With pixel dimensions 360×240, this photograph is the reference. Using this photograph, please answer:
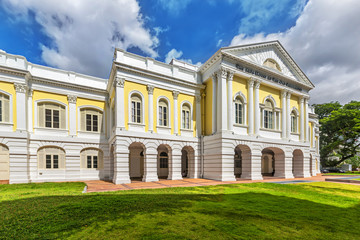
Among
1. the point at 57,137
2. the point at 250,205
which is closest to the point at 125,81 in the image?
the point at 57,137

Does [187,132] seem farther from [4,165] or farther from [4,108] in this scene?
[4,165]

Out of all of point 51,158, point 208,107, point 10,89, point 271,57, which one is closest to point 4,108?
point 10,89

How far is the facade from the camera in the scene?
1620 cm

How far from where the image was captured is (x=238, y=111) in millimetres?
19125

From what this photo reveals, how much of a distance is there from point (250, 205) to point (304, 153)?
19.3 metres

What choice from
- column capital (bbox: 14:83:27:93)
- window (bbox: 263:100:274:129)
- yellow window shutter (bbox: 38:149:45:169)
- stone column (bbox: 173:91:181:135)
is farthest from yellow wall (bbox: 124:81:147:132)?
window (bbox: 263:100:274:129)

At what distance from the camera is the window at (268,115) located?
21.0m

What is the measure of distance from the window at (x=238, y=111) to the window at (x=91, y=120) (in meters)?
13.5

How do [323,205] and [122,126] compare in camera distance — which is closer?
[323,205]

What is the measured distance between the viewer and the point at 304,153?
2323cm

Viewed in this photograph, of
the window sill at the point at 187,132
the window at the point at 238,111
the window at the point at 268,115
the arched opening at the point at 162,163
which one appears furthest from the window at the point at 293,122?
the arched opening at the point at 162,163

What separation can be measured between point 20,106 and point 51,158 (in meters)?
5.01

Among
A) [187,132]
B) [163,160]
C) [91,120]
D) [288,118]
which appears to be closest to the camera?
[187,132]

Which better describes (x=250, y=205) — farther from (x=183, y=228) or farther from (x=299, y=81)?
(x=299, y=81)
